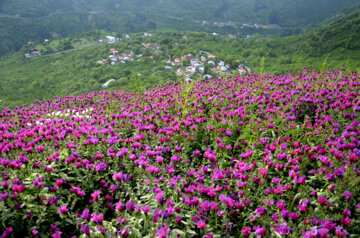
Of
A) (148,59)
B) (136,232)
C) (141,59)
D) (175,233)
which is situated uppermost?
(175,233)

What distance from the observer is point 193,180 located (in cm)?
347

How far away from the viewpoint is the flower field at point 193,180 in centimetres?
282

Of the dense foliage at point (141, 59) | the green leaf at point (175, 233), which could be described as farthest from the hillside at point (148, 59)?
the green leaf at point (175, 233)

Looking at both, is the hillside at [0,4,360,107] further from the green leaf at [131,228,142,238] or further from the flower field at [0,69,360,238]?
the green leaf at [131,228,142,238]

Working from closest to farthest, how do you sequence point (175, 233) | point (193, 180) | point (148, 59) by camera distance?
point (175, 233) < point (193, 180) < point (148, 59)

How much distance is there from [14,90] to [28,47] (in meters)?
68.0

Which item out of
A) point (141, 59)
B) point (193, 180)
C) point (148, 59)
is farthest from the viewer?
point (148, 59)

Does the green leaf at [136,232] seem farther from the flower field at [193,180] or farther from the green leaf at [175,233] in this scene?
the green leaf at [175,233]

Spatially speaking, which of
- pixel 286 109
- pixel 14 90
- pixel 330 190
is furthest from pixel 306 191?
pixel 14 90

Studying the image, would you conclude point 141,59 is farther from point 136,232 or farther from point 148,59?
point 136,232

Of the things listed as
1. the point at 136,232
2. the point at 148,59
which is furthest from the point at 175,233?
the point at 148,59

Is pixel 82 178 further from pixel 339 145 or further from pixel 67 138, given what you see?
pixel 339 145

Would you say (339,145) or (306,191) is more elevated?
(339,145)

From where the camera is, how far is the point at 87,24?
196625 mm
